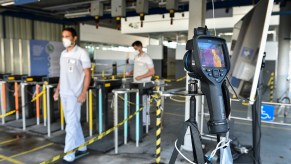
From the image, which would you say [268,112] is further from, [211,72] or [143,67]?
[211,72]

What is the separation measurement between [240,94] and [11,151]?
3743 millimetres

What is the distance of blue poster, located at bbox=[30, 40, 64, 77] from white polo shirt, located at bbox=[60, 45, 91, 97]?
14.5ft

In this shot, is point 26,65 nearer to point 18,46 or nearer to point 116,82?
point 18,46

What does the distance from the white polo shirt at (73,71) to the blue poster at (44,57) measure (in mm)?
4418

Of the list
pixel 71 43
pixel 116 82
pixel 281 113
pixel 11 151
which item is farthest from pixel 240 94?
pixel 281 113

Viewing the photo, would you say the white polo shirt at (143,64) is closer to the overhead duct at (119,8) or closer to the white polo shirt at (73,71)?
the overhead duct at (119,8)

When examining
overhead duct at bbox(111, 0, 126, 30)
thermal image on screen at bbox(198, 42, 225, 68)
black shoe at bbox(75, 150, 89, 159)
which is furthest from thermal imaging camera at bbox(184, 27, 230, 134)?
overhead duct at bbox(111, 0, 126, 30)

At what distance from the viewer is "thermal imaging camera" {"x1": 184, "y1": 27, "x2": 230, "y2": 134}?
1.53m

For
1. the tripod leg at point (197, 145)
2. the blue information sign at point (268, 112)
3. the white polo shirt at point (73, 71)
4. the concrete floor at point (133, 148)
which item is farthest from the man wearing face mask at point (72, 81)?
the blue information sign at point (268, 112)

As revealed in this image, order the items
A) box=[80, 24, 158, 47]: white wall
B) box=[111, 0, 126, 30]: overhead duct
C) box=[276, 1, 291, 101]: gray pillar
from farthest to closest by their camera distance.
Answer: box=[80, 24, 158, 47]: white wall, box=[276, 1, 291, 101]: gray pillar, box=[111, 0, 126, 30]: overhead duct

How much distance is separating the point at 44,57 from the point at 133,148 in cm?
530

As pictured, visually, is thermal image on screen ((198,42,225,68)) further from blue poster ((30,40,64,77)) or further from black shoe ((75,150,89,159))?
blue poster ((30,40,64,77))

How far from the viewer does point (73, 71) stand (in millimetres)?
3328

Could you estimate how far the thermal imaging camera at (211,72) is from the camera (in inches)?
60.3
